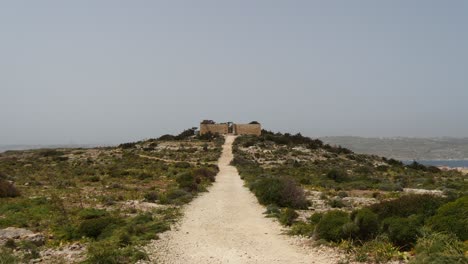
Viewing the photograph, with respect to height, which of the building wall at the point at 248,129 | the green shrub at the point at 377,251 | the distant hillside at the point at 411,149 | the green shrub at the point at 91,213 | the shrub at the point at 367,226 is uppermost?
the building wall at the point at 248,129

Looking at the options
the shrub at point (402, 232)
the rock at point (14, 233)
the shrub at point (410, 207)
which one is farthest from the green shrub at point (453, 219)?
the rock at point (14, 233)

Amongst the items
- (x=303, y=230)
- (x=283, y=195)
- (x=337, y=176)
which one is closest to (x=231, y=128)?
(x=337, y=176)

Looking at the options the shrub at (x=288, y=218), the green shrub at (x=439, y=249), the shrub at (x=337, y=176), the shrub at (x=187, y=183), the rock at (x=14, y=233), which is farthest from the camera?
the shrub at (x=337, y=176)

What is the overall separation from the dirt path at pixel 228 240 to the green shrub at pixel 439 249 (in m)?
2.11

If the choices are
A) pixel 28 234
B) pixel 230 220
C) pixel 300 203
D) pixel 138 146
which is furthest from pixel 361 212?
pixel 138 146

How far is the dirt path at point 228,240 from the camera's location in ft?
38.7

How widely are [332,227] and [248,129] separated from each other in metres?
74.8

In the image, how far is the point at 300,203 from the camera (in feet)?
68.0

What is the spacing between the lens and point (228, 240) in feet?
45.9

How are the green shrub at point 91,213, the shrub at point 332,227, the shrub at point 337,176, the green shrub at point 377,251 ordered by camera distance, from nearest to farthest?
the green shrub at point 377,251 < the shrub at point 332,227 < the green shrub at point 91,213 < the shrub at point 337,176

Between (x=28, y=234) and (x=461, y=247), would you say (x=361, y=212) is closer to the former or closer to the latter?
(x=461, y=247)

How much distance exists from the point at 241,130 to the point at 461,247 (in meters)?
78.0

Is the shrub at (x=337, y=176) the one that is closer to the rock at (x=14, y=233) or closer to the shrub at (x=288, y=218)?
the shrub at (x=288, y=218)

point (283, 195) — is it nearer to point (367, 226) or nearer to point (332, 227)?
point (332, 227)
